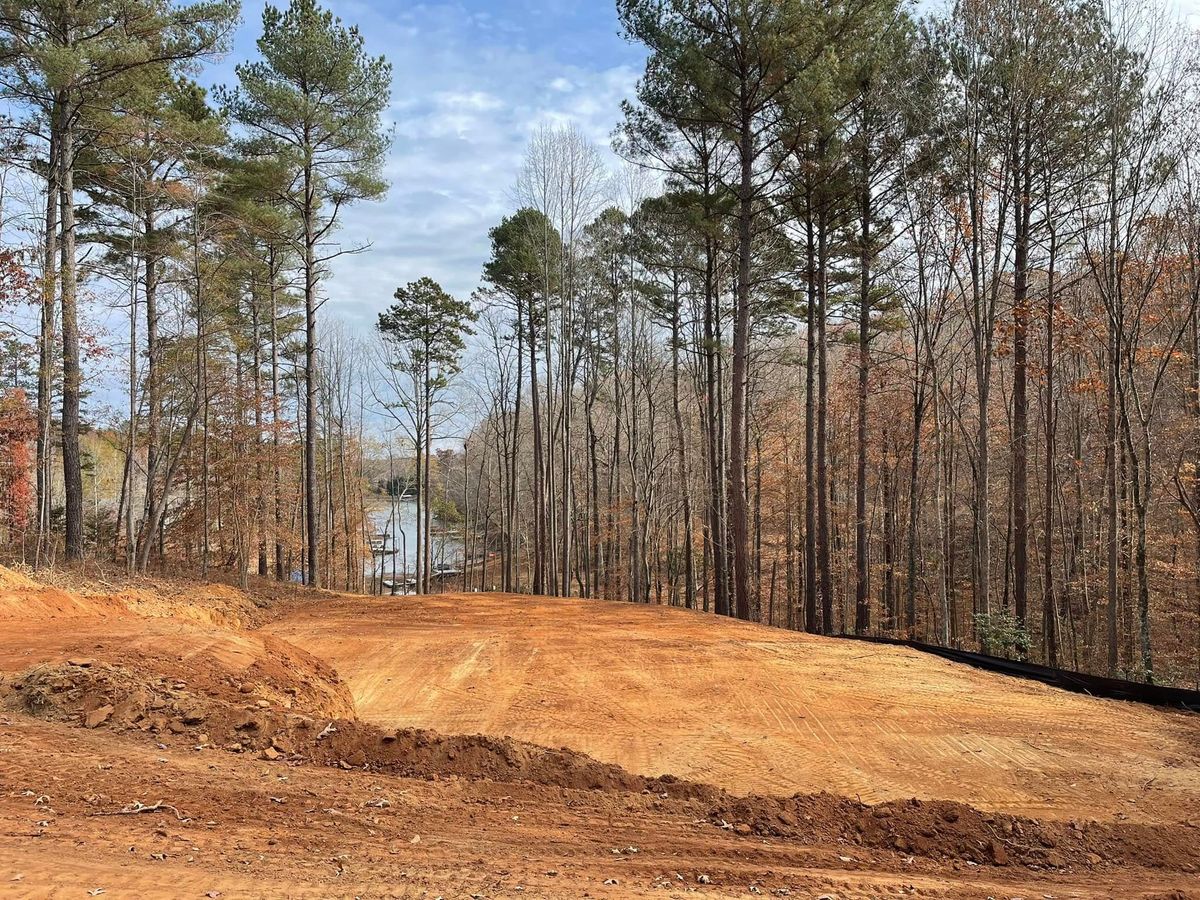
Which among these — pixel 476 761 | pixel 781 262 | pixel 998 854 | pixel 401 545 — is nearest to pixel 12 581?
pixel 476 761

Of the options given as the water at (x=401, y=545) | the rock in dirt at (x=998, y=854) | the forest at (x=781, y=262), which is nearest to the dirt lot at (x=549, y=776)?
the rock in dirt at (x=998, y=854)

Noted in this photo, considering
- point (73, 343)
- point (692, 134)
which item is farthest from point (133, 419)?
point (692, 134)

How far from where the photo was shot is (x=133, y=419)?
14.9m

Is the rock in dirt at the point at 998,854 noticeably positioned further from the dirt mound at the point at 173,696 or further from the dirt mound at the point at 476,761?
the dirt mound at the point at 173,696

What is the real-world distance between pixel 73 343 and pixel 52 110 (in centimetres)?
470

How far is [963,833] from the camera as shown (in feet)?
12.6

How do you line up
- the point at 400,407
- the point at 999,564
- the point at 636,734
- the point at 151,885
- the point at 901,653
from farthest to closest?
the point at 400,407, the point at 999,564, the point at 901,653, the point at 636,734, the point at 151,885

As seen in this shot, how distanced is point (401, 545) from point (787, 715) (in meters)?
56.5

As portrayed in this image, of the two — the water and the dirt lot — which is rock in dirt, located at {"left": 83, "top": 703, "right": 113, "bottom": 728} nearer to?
the dirt lot

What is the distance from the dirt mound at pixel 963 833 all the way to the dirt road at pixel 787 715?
0.39 m

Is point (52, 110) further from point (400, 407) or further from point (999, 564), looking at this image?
point (999, 564)

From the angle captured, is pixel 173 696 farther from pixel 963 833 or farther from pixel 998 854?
pixel 998 854

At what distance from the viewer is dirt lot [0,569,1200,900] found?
2990mm

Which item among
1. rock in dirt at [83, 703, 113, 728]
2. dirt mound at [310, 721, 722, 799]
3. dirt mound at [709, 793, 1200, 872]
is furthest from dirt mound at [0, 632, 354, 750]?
dirt mound at [709, 793, 1200, 872]
